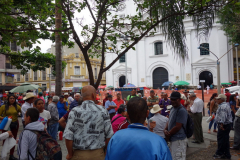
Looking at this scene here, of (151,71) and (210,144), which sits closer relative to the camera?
(210,144)

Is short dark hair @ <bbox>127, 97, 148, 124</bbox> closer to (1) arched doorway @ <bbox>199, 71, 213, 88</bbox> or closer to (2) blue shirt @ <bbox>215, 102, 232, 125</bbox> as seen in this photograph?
(2) blue shirt @ <bbox>215, 102, 232, 125</bbox>

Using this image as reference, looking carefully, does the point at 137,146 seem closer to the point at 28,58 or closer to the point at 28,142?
the point at 28,142

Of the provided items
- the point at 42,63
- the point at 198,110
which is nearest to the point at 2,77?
the point at 42,63

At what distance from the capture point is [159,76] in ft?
106

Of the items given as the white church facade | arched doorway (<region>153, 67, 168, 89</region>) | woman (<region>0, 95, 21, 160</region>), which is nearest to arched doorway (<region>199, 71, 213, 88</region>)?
the white church facade

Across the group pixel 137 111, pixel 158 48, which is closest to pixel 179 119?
pixel 137 111

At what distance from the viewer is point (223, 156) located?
5.60 meters

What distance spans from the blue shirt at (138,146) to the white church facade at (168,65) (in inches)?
1001

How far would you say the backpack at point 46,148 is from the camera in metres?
2.73

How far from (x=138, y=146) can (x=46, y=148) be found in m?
1.66

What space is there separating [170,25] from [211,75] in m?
27.6

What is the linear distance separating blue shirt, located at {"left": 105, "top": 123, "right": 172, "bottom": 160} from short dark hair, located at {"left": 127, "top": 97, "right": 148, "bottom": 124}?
13 centimetres

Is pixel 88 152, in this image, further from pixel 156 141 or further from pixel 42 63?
Result: pixel 42 63

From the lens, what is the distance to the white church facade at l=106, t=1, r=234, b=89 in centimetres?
2808
